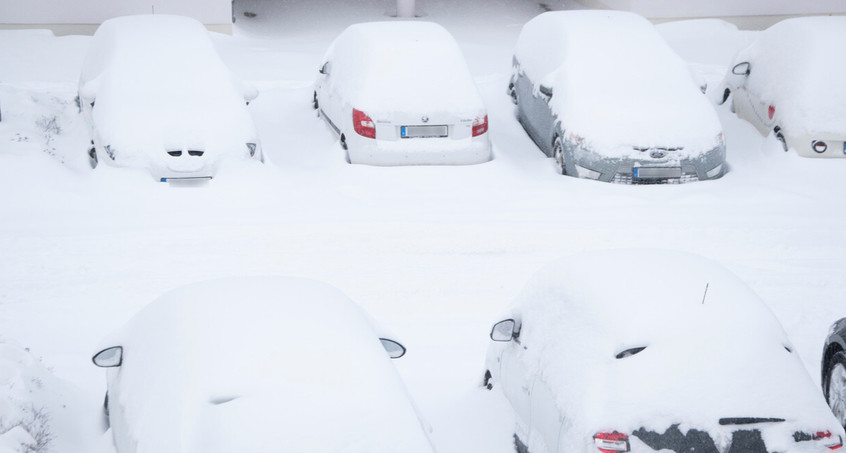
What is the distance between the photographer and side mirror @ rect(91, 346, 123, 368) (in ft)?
15.4

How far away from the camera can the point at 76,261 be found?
26.3 ft

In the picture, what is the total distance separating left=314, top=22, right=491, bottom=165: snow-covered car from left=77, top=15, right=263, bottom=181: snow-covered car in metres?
1.12

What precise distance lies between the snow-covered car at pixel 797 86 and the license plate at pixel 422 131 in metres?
4.08

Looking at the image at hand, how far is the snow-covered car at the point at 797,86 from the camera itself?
10.8m

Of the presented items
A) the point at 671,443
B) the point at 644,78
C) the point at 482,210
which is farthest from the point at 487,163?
the point at 671,443

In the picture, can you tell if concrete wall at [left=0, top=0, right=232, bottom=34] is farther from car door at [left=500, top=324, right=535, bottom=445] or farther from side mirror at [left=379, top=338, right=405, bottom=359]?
side mirror at [left=379, top=338, right=405, bottom=359]

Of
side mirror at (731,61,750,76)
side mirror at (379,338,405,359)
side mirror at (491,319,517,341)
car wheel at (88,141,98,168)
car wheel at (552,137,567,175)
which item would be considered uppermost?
side mirror at (379,338,405,359)

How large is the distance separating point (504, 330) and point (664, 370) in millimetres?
1388

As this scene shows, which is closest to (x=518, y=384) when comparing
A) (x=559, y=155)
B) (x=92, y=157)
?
(x=559, y=155)

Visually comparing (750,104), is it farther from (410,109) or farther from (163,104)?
(163,104)

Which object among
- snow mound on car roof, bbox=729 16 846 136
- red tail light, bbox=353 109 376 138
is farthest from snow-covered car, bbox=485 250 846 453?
snow mound on car roof, bbox=729 16 846 136

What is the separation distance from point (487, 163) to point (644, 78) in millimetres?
2098

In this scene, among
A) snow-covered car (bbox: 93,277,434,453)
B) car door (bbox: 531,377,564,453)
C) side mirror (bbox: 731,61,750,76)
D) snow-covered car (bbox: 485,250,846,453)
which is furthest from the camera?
side mirror (bbox: 731,61,750,76)

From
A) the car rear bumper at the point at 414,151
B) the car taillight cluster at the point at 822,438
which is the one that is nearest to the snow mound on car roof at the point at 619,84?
the car rear bumper at the point at 414,151
